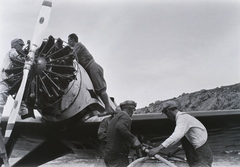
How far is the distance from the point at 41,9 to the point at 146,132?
376 centimetres

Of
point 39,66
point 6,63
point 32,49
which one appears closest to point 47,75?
point 39,66

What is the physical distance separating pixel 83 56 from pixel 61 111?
3.87ft

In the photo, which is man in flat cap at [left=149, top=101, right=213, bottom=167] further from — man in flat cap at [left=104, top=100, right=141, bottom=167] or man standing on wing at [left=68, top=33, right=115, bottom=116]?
man standing on wing at [left=68, top=33, right=115, bottom=116]

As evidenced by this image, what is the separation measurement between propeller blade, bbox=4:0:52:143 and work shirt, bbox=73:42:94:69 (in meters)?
0.92

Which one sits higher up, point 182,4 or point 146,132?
point 182,4

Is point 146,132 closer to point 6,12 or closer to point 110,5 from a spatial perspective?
point 110,5

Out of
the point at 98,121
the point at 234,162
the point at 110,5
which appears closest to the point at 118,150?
the point at 98,121

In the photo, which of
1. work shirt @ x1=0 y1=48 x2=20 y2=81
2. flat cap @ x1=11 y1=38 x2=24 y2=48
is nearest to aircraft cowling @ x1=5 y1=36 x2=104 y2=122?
work shirt @ x1=0 y1=48 x2=20 y2=81

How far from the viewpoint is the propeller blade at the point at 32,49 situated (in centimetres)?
426

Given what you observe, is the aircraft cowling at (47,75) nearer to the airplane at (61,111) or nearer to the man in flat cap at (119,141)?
the airplane at (61,111)

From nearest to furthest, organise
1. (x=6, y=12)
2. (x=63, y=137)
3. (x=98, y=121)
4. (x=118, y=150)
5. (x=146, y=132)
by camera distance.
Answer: (x=118, y=150) → (x=6, y=12) → (x=98, y=121) → (x=63, y=137) → (x=146, y=132)

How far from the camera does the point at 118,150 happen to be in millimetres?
3873

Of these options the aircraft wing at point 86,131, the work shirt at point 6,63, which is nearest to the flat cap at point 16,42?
the work shirt at point 6,63

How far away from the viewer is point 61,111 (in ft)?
17.9
